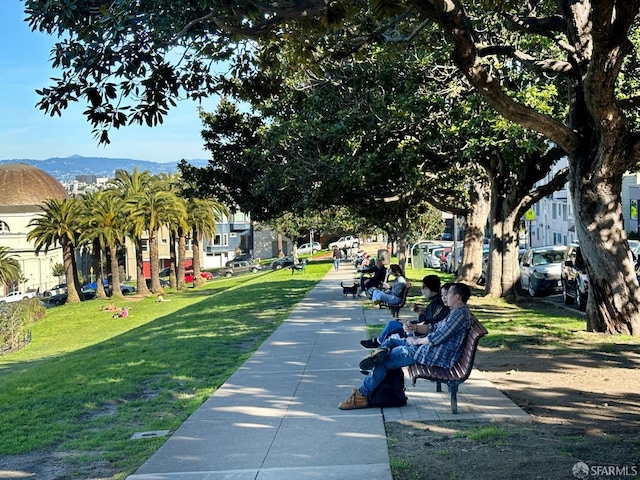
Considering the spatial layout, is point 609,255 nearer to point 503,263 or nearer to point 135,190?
point 503,263

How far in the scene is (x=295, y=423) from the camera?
27.4ft

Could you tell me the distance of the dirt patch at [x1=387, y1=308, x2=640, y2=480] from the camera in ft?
20.5

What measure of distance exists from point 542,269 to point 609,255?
12.7m

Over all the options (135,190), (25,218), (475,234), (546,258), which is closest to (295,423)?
(546,258)

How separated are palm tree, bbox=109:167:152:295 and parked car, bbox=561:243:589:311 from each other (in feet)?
131

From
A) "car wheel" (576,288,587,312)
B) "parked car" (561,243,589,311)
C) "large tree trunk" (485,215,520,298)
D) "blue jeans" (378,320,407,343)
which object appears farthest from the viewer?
"large tree trunk" (485,215,520,298)

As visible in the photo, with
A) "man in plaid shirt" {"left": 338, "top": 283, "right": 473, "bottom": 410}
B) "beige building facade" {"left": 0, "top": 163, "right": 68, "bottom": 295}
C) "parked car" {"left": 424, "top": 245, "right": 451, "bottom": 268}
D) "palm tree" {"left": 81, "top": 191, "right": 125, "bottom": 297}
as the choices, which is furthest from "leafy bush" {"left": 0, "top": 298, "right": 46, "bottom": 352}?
"beige building facade" {"left": 0, "top": 163, "right": 68, "bottom": 295}

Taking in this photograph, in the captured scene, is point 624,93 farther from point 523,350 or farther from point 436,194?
point 436,194

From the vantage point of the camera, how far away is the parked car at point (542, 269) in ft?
84.8

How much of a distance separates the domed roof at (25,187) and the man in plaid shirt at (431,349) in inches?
3844

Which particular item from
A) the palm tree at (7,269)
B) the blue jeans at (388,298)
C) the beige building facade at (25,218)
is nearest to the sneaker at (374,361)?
the blue jeans at (388,298)

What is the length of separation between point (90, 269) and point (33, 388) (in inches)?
3478

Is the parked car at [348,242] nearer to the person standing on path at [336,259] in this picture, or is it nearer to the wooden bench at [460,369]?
the person standing on path at [336,259]

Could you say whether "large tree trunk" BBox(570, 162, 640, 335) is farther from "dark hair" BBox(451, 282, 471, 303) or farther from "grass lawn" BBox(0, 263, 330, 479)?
"dark hair" BBox(451, 282, 471, 303)
